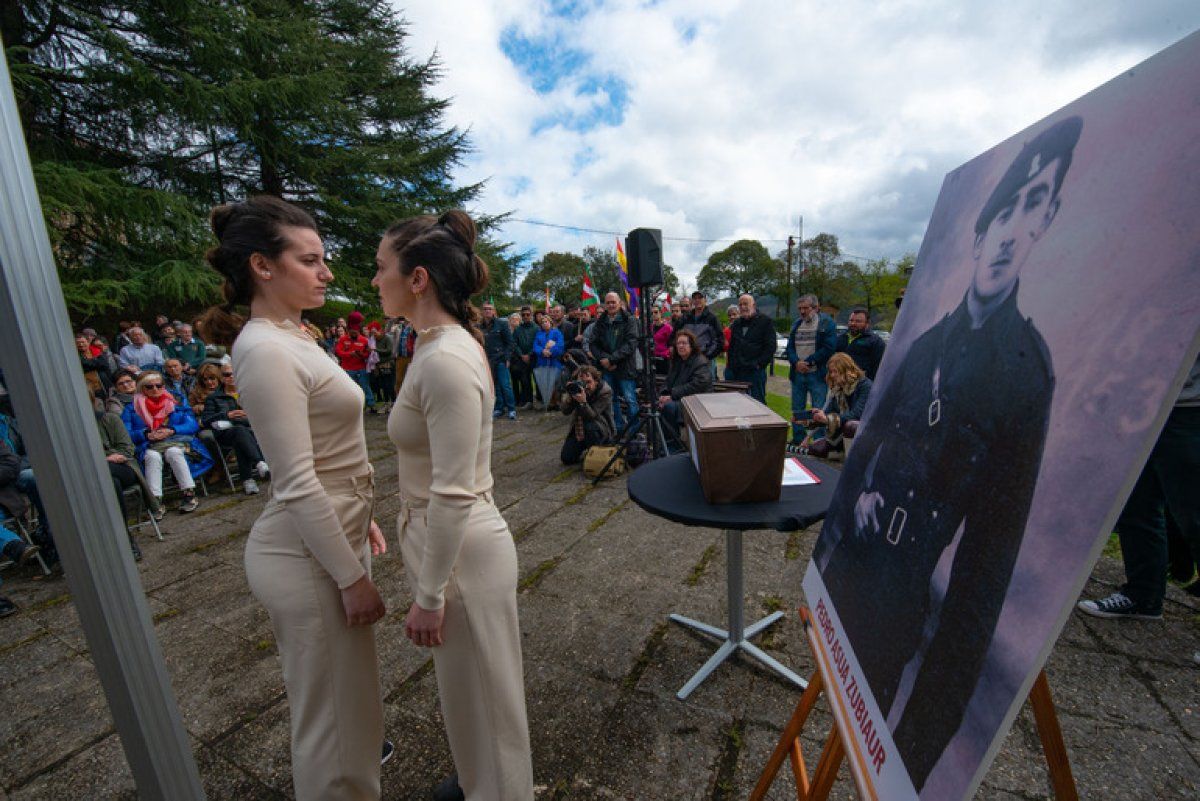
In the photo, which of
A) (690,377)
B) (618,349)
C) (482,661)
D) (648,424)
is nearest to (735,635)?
(482,661)

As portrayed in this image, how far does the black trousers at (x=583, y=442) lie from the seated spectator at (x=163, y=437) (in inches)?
134

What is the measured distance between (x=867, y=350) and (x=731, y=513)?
4440mm

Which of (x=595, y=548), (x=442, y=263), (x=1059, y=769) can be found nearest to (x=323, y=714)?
(x=442, y=263)

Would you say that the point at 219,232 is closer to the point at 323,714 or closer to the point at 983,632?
the point at 323,714

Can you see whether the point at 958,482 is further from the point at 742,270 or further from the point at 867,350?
the point at 742,270

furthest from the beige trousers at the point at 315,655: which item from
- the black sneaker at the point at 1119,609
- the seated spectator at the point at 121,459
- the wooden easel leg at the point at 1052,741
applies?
the seated spectator at the point at 121,459

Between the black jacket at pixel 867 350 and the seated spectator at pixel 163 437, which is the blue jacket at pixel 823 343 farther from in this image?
the seated spectator at pixel 163 437

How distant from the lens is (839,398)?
192 inches

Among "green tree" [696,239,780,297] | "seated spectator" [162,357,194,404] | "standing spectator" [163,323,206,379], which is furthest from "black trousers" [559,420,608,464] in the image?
"green tree" [696,239,780,297]

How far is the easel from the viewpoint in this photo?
2.74ft

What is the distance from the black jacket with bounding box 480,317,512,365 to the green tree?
185ft

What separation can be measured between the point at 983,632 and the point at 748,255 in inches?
2670

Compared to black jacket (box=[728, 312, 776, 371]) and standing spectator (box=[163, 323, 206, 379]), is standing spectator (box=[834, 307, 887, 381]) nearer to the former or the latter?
black jacket (box=[728, 312, 776, 371])

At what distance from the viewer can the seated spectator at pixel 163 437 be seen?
15.2 feet
